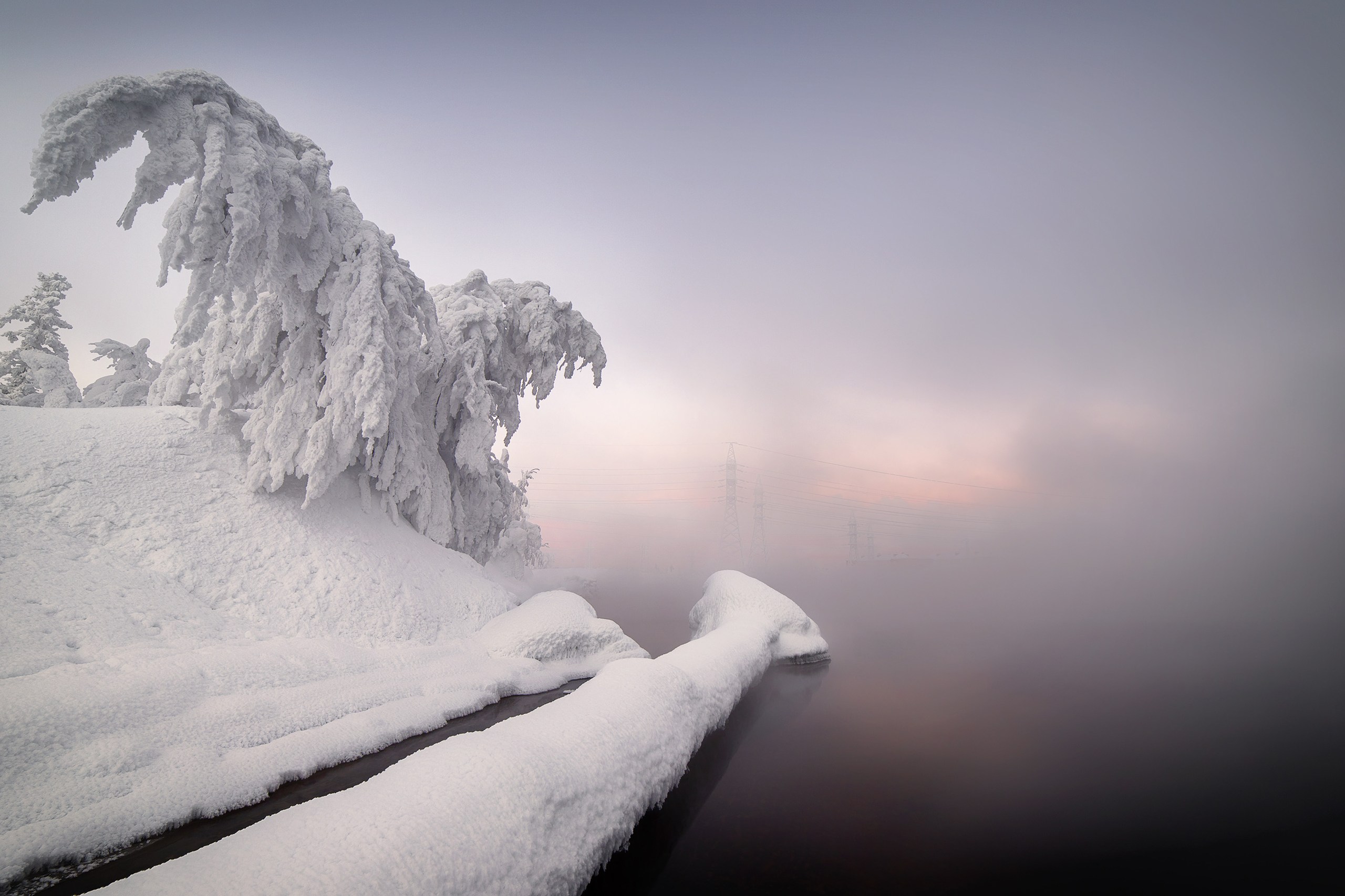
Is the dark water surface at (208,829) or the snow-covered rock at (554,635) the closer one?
the dark water surface at (208,829)

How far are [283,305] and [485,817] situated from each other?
43.3ft

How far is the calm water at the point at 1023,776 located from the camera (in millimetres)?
5336

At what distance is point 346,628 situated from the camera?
10.1 meters

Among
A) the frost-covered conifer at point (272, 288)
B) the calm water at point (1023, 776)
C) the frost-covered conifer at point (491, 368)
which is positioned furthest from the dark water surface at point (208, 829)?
the frost-covered conifer at point (491, 368)

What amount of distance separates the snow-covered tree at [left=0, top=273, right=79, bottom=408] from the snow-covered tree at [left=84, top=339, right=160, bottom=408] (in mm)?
1286

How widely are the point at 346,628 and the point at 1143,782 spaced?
47.3 ft

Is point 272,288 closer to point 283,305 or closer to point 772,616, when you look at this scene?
point 283,305

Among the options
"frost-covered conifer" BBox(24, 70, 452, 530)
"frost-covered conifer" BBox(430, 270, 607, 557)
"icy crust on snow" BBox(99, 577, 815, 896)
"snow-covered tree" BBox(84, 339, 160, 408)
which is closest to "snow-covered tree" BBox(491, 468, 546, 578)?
"frost-covered conifer" BBox(430, 270, 607, 557)

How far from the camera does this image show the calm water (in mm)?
5336

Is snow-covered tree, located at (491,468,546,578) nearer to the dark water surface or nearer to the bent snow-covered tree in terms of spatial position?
the bent snow-covered tree

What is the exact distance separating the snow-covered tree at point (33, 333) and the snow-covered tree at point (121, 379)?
1286mm

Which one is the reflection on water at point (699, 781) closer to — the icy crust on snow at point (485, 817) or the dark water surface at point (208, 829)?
the icy crust on snow at point (485, 817)

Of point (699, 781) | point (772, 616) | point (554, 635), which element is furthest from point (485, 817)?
point (772, 616)

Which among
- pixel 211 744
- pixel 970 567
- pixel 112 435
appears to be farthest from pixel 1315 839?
pixel 970 567
